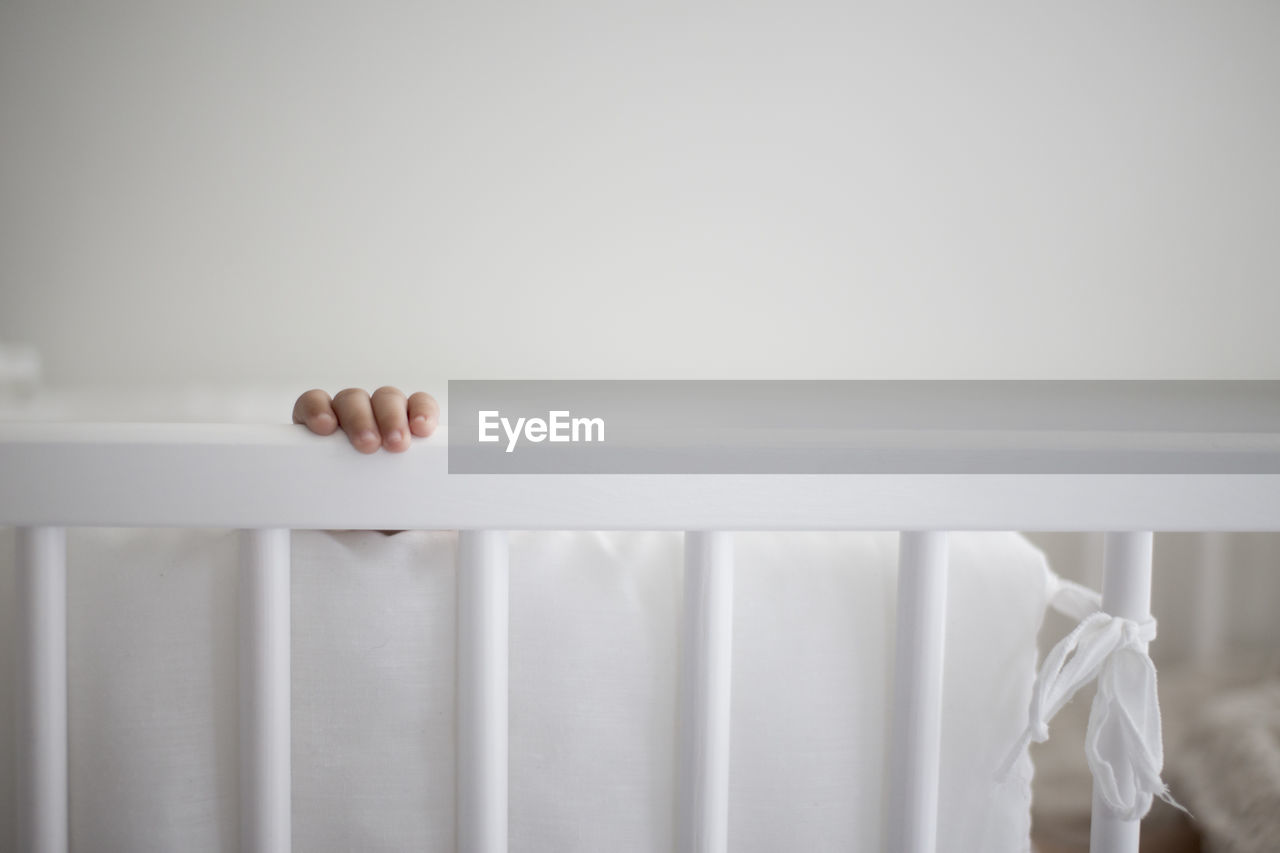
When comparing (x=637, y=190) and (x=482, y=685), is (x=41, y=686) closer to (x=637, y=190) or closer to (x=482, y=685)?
(x=482, y=685)

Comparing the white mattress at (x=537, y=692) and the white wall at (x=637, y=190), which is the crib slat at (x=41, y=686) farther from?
the white wall at (x=637, y=190)

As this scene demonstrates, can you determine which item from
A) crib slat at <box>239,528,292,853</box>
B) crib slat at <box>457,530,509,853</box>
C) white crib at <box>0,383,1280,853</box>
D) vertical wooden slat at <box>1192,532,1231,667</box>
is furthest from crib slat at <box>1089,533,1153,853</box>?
vertical wooden slat at <box>1192,532,1231,667</box>

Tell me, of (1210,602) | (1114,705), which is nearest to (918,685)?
(1114,705)

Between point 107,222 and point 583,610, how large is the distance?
1.33 m

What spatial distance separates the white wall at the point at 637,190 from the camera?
4.38ft

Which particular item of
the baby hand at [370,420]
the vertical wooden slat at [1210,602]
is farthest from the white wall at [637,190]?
the baby hand at [370,420]

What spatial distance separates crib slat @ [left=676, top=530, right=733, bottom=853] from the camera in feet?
1.45

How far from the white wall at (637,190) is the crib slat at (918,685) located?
3.21ft

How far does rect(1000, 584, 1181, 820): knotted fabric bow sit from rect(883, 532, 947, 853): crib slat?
5 cm

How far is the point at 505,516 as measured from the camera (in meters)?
0.43

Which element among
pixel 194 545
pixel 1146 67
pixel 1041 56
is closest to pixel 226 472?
pixel 194 545

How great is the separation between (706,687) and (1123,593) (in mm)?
252

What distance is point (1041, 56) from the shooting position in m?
1.38
